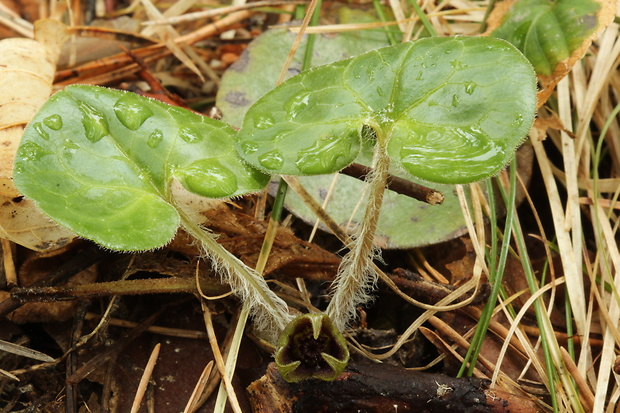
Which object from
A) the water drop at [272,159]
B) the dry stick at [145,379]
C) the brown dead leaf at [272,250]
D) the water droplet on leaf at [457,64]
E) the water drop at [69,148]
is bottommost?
the dry stick at [145,379]

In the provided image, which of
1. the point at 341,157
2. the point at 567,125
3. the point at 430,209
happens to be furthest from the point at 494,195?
the point at 341,157

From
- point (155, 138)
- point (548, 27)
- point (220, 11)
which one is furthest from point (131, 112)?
point (548, 27)

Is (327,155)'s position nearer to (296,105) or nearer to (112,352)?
(296,105)

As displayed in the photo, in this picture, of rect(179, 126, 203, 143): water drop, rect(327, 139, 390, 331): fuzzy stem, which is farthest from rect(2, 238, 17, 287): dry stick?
rect(327, 139, 390, 331): fuzzy stem

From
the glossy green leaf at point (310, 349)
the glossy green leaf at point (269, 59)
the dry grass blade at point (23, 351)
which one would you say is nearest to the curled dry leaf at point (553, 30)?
the glossy green leaf at point (269, 59)

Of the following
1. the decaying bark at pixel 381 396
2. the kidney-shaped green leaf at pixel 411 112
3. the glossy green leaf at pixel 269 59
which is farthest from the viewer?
the glossy green leaf at pixel 269 59

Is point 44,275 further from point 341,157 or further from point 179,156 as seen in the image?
point 341,157

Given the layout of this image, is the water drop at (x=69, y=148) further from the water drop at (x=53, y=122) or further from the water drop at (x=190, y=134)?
the water drop at (x=190, y=134)

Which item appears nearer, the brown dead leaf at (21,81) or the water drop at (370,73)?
the water drop at (370,73)
